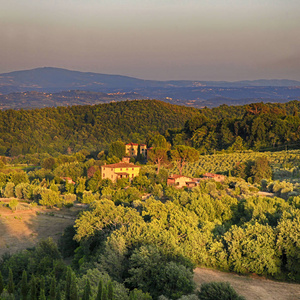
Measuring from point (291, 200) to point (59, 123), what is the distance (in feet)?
298

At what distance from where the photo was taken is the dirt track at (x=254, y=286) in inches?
568

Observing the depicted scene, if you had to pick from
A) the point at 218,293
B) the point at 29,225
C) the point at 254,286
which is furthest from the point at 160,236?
the point at 29,225

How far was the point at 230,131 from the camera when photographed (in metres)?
61.8

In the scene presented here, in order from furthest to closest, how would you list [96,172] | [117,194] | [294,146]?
1. [294,146]
2. [96,172]
3. [117,194]

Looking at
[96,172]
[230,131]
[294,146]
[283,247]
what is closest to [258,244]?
[283,247]

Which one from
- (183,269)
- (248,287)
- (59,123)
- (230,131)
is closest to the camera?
(183,269)

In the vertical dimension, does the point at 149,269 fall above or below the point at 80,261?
above

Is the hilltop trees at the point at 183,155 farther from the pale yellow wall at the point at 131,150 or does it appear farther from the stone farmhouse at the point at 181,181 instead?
the pale yellow wall at the point at 131,150

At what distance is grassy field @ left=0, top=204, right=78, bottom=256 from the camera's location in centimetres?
2275

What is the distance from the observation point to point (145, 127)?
10600 centimetres

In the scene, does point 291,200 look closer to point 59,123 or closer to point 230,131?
point 230,131

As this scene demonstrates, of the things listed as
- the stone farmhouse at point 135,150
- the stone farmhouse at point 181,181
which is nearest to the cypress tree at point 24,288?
the stone farmhouse at point 181,181

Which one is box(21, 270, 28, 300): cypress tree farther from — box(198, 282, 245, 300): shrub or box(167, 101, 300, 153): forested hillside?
box(167, 101, 300, 153): forested hillside

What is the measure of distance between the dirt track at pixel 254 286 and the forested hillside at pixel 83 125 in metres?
72.7
